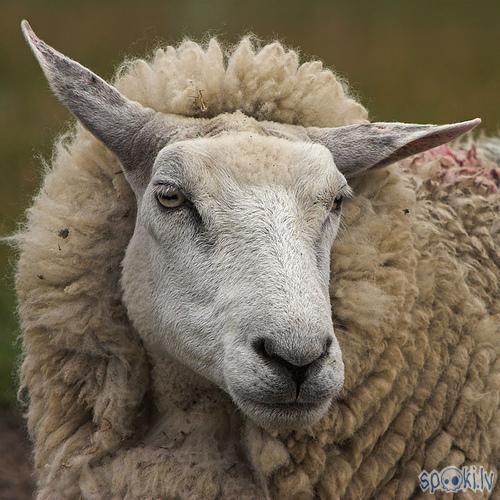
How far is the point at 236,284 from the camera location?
3436 mm

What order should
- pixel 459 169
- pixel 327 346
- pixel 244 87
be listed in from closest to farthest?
pixel 327 346, pixel 244 87, pixel 459 169

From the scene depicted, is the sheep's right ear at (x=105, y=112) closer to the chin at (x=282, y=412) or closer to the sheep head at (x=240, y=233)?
the sheep head at (x=240, y=233)

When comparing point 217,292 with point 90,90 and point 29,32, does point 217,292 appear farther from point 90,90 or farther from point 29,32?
point 29,32

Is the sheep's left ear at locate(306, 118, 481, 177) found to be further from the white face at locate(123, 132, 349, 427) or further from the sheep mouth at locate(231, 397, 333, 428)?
the sheep mouth at locate(231, 397, 333, 428)

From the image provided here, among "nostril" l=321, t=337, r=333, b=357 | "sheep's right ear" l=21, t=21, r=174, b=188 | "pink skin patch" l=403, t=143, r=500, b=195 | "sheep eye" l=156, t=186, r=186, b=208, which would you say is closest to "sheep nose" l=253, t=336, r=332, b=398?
"nostril" l=321, t=337, r=333, b=357

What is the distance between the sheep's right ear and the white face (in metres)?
0.17

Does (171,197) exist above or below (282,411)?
above

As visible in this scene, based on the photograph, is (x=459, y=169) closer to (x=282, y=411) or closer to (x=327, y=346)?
(x=327, y=346)

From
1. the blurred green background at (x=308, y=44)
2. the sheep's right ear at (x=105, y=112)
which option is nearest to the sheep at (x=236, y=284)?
the sheep's right ear at (x=105, y=112)

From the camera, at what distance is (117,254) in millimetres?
4066

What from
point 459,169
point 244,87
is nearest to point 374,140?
point 244,87

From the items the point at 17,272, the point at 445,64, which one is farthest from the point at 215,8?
the point at 17,272

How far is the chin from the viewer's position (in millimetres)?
3322

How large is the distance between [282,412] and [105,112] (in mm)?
1263
